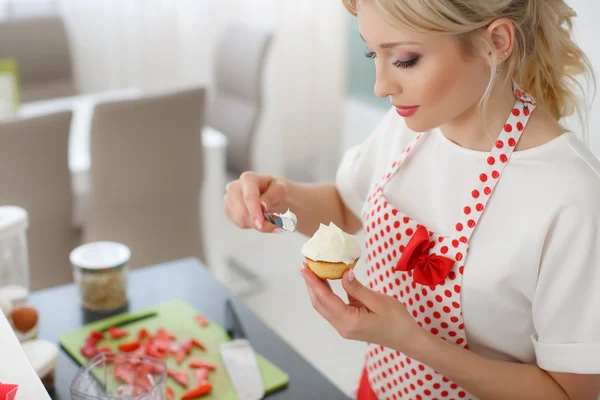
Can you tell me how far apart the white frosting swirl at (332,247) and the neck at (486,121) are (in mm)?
255

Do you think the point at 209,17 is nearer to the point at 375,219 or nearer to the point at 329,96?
the point at 329,96

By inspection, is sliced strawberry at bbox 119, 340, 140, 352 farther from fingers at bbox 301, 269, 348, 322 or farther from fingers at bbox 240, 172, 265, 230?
fingers at bbox 301, 269, 348, 322

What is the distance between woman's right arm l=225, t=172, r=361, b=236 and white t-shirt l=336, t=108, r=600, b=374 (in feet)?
0.84

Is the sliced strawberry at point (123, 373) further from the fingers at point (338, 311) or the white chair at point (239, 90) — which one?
the white chair at point (239, 90)

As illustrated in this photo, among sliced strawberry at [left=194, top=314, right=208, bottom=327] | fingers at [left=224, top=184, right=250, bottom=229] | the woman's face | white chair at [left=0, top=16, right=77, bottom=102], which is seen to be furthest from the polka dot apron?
white chair at [left=0, top=16, right=77, bottom=102]

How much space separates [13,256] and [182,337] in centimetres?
36

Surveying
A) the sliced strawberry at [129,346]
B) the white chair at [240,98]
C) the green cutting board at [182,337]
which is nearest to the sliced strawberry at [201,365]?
the green cutting board at [182,337]

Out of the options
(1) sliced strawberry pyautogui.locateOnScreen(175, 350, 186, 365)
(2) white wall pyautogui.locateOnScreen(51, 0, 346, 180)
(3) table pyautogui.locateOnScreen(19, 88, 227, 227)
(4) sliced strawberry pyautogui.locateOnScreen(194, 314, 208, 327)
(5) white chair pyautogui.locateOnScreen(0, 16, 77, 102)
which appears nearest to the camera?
(1) sliced strawberry pyautogui.locateOnScreen(175, 350, 186, 365)

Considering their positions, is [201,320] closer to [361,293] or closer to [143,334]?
[143,334]

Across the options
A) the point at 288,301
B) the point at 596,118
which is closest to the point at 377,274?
the point at 596,118

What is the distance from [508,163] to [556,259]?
0.17m

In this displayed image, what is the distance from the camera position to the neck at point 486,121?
1.17 m

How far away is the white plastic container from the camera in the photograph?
138 cm

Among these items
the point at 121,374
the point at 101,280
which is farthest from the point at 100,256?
the point at 121,374
